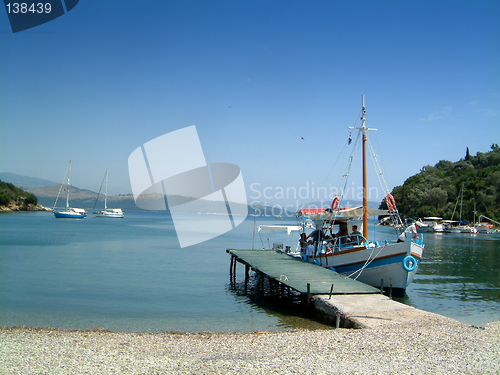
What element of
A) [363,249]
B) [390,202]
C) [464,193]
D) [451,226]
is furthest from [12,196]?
[363,249]

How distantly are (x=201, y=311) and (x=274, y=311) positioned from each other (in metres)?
3.39

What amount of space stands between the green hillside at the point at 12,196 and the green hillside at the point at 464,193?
142468mm

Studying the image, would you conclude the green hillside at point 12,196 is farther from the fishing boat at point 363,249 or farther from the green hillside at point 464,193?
the fishing boat at point 363,249

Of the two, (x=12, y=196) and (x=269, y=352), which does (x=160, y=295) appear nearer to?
(x=269, y=352)

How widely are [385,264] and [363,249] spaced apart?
52.1 inches

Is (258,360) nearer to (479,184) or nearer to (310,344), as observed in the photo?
(310,344)

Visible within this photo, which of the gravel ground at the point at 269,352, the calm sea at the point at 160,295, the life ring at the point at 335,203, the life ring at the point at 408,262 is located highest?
the life ring at the point at 335,203

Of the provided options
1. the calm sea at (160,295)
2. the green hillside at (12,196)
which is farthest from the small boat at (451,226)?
the green hillside at (12,196)

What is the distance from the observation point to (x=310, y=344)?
36.4 feet

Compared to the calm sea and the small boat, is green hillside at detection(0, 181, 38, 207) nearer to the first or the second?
the calm sea

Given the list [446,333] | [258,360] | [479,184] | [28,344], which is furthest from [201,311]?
[479,184]

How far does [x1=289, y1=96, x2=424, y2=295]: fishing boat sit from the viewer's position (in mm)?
20203

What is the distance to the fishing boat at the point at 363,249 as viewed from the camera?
20.2 metres

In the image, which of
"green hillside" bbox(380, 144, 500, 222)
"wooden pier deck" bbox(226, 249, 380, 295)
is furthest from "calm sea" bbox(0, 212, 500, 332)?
"green hillside" bbox(380, 144, 500, 222)
